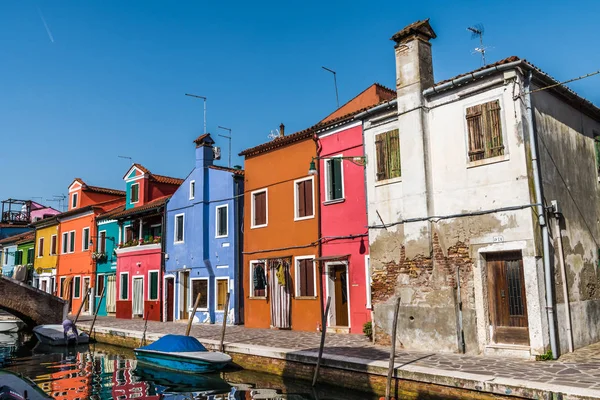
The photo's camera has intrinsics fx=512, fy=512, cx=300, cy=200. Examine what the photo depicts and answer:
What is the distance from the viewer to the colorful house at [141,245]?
26219mm

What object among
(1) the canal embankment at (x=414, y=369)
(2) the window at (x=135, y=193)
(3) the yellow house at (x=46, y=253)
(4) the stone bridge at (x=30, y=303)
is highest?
(2) the window at (x=135, y=193)

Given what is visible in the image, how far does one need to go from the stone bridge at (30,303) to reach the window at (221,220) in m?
10.1

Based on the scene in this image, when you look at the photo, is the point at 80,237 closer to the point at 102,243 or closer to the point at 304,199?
the point at 102,243

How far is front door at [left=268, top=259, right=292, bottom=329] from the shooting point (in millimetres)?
18688

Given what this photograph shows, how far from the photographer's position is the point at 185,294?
965 inches

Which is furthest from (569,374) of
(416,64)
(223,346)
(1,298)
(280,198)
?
(1,298)

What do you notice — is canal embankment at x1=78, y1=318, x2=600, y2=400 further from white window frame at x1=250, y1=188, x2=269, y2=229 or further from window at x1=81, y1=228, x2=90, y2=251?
window at x1=81, y1=228, x2=90, y2=251

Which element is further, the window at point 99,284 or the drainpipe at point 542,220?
the window at point 99,284

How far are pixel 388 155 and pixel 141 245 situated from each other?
1717 cm

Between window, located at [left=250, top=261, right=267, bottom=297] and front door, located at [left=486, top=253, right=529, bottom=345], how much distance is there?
9.81 meters

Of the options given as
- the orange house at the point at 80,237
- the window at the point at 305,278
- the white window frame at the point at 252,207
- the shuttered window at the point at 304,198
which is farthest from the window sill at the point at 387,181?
the orange house at the point at 80,237

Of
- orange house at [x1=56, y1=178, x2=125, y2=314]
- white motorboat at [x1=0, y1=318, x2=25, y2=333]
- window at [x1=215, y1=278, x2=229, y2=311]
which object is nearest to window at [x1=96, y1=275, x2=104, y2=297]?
orange house at [x1=56, y1=178, x2=125, y2=314]


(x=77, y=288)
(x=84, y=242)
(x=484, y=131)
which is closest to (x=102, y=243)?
(x=84, y=242)

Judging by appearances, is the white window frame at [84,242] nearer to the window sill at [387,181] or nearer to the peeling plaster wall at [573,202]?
the window sill at [387,181]
